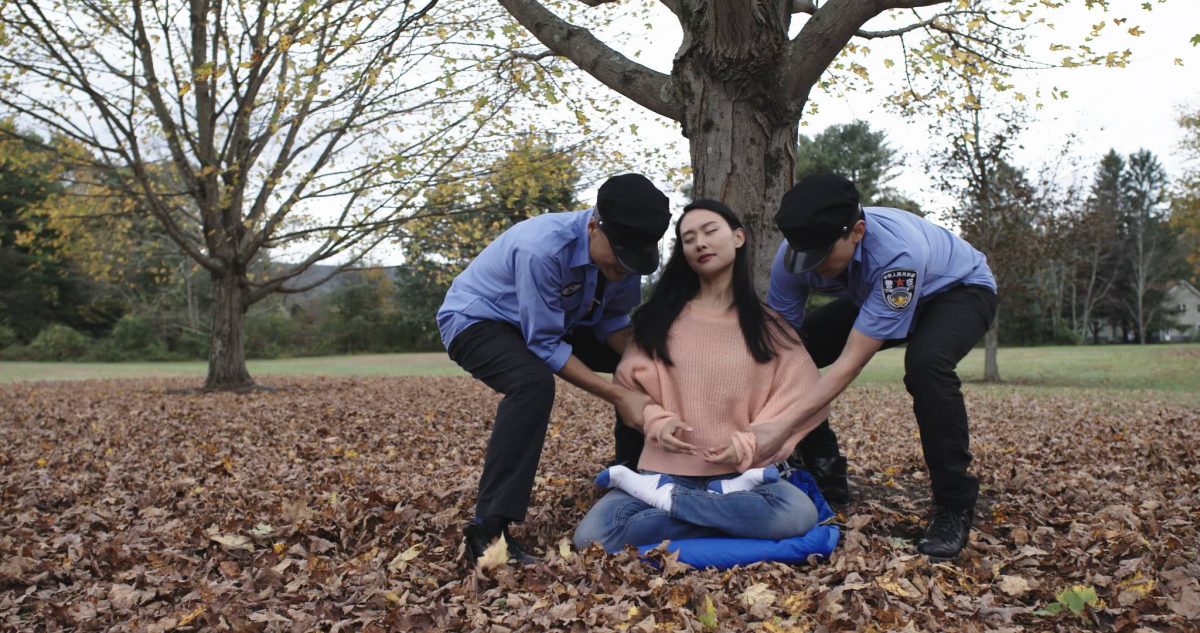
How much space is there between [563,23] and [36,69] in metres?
10.7

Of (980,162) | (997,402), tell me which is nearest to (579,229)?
(997,402)

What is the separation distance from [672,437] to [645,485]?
254 millimetres

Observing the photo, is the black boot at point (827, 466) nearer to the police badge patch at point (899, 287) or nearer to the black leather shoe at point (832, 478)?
the black leather shoe at point (832, 478)

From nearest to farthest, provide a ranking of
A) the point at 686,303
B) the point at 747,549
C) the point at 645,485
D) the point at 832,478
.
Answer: the point at 747,549 < the point at 645,485 < the point at 686,303 < the point at 832,478

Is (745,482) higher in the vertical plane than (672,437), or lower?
lower

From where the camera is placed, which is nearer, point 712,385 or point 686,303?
point 712,385

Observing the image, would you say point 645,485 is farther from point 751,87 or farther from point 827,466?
point 751,87

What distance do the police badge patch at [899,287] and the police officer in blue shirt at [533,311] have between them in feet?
3.14

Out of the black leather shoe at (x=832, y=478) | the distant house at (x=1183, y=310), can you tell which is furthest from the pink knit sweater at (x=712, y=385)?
the distant house at (x=1183, y=310)

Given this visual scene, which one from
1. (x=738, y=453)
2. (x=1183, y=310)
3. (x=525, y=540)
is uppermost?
(x=1183, y=310)

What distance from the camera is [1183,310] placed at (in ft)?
186

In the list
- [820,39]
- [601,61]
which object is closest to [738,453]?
[820,39]

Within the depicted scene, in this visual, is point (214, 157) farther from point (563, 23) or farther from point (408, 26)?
point (563, 23)

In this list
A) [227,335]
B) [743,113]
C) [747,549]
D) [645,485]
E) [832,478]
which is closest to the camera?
[747,549]
